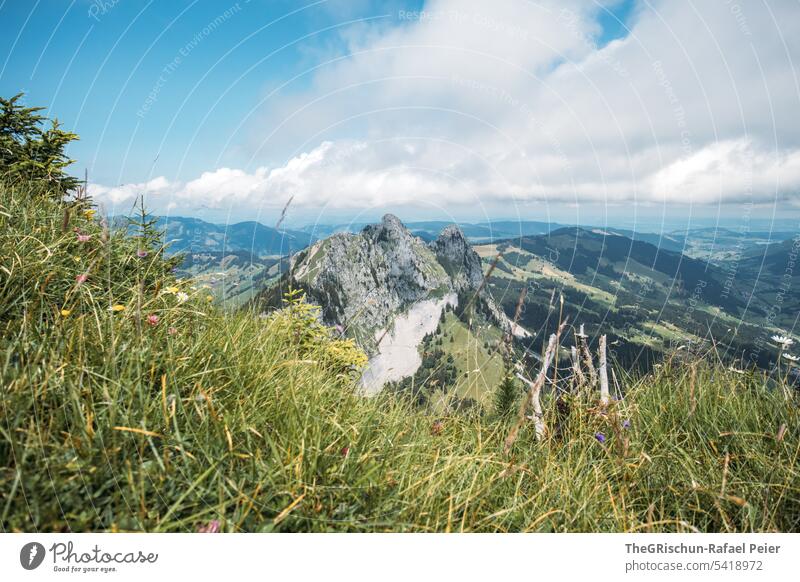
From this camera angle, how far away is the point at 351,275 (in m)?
192

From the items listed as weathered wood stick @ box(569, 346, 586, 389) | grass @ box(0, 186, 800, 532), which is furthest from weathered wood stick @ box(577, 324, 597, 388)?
grass @ box(0, 186, 800, 532)

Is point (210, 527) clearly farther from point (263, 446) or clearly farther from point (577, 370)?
point (577, 370)

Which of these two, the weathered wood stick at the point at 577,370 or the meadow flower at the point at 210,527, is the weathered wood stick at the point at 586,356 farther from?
the meadow flower at the point at 210,527

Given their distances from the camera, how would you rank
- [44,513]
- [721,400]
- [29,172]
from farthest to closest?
[29,172], [721,400], [44,513]

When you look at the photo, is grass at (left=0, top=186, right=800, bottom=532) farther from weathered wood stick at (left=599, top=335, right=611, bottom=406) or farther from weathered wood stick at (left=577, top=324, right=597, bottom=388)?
weathered wood stick at (left=577, top=324, right=597, bottom=388)

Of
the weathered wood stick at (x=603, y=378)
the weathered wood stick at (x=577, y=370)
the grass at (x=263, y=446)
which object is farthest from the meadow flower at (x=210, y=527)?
the weathered wood stick at (x=577, y=370)

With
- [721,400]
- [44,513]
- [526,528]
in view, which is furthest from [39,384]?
[721,400]

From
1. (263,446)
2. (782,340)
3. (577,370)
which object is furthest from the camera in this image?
(577,370)

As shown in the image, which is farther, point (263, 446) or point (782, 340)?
point (782, 340)

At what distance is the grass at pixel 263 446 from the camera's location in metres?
1.80

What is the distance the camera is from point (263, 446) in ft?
7.42

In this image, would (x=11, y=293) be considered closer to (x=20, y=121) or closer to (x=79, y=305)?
(x=79, y=305)

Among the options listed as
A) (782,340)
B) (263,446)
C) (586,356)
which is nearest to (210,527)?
(263,446)

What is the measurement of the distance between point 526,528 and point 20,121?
14393mm
